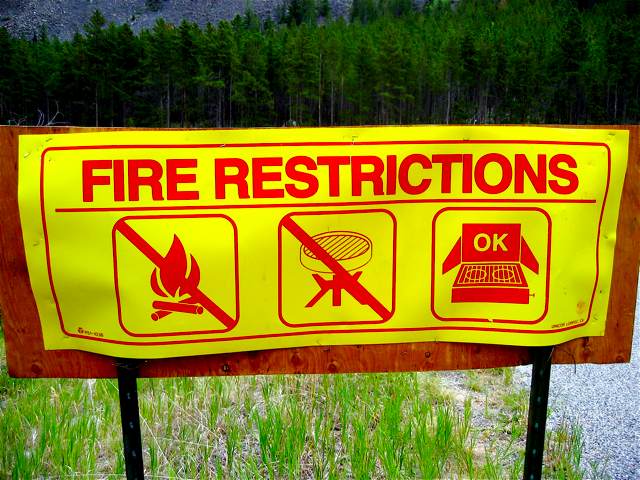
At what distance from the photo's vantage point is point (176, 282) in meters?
2.22

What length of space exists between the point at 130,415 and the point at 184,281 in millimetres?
566

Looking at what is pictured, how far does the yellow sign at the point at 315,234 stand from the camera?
2184mm

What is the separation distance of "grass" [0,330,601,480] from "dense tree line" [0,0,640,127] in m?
64.5

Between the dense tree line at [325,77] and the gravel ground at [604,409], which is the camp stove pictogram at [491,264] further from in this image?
the dense tree line at [325,77]

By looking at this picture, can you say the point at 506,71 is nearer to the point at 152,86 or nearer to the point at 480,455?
the point at 152,86

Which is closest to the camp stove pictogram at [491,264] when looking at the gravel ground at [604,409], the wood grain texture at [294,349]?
the wood grain texture at [294,349]

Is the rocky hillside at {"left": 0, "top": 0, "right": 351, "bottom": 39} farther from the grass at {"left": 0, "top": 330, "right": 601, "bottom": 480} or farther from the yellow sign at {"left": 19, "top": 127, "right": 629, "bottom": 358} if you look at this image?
the yellow sign at {"left": 19, "top": 127, "right": 629, "bottom": 358}

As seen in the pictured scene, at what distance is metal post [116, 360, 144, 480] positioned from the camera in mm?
2287

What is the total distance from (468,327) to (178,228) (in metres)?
1.13

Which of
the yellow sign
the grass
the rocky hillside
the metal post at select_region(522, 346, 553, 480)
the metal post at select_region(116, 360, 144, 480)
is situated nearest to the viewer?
the yellow sign

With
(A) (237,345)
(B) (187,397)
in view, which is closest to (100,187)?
(A) (237,345)

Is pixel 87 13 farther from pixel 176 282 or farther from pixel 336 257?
pixel 336 257

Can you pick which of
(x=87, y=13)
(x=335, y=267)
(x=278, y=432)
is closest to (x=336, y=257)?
(x=335, y=267)

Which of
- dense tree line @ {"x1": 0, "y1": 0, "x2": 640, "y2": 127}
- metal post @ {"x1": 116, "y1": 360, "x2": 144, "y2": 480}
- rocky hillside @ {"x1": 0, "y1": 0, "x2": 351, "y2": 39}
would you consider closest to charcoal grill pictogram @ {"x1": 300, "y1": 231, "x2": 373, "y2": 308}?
metal post @ {"x1": 116, "y1": 360, "x2": 144, "y2": 480}
